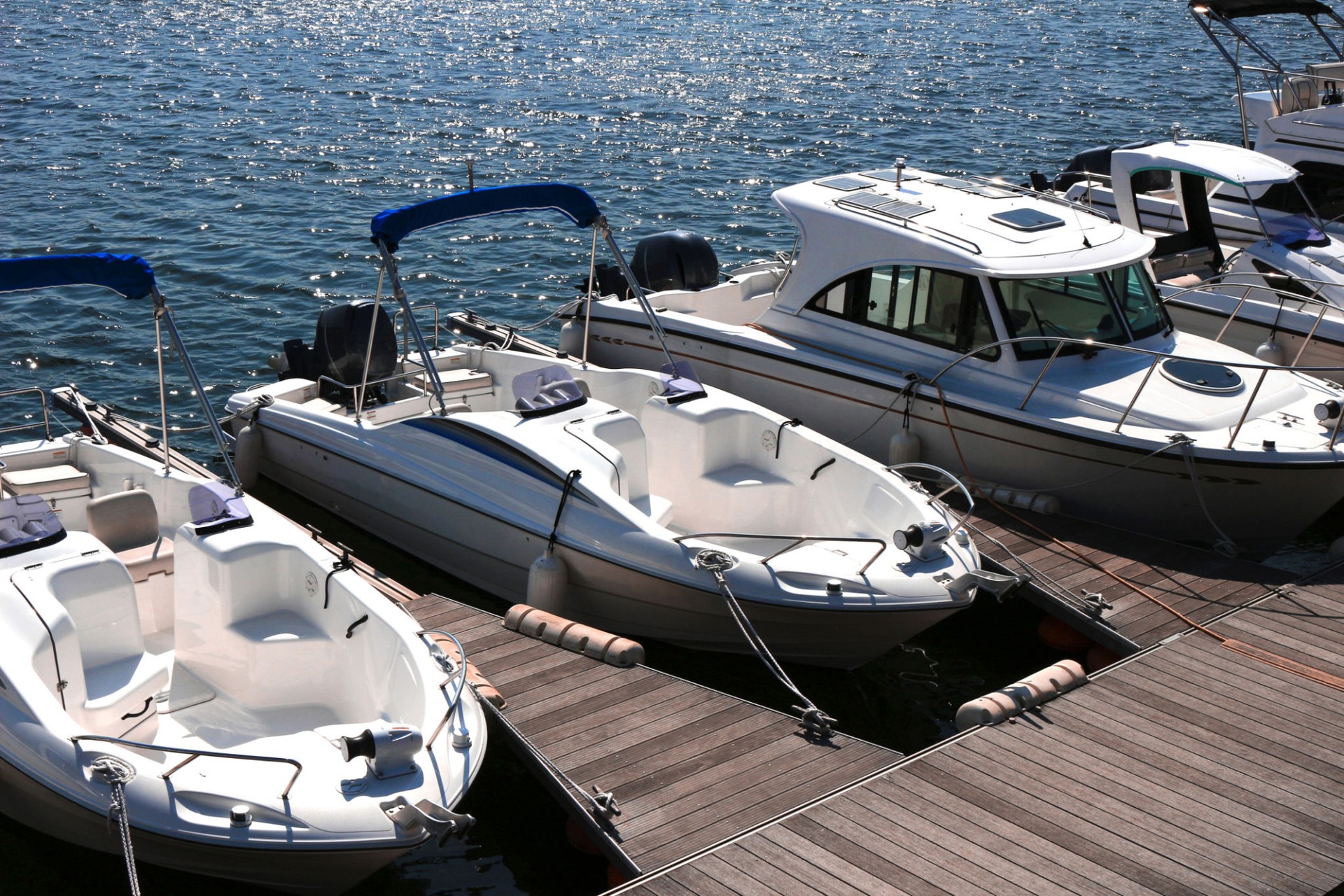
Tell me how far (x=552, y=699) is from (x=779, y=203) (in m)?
5.80

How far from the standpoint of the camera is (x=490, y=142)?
77.1ft

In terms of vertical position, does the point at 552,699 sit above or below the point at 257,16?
below

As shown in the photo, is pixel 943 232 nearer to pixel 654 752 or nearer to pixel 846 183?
pixel 846 183

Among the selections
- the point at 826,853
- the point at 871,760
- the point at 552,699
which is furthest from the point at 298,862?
the point at 871,760

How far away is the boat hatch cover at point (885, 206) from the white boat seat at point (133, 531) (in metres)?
6.45

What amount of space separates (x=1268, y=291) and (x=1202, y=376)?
299 cm

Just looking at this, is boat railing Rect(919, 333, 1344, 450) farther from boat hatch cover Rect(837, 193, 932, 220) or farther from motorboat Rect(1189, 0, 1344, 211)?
motorboat Rect(1189, 0, 1344, 211)

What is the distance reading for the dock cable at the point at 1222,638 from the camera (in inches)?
336

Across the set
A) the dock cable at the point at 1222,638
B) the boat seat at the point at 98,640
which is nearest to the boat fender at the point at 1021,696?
the dock cable at the point at 1222,638

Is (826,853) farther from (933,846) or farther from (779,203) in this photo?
(779,203)

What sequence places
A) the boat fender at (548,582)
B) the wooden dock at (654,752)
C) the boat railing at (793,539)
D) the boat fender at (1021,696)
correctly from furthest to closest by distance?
1. the boat fender at (548,582)
2. the boat railing at (793,539)
3. the boat fender at (1021,696)
4. the wooden dock at (654,752)

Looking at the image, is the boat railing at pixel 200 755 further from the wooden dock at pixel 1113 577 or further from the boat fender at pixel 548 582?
the wooden dock at pixel 1113 577

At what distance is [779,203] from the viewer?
12.3m

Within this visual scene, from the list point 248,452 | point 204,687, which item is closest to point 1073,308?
point 248,452
